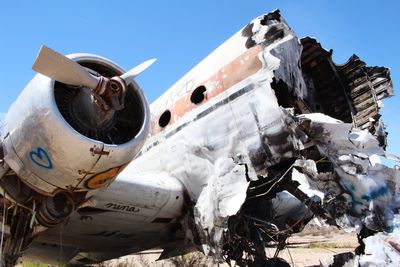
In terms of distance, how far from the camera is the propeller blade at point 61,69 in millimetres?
4742

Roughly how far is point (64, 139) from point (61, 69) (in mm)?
749

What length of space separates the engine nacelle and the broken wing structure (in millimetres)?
67

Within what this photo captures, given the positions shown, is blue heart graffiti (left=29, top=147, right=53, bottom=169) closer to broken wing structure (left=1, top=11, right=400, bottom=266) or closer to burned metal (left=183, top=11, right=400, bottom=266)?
broken wing structure (left=1, top=11, right=400, bottom=266)

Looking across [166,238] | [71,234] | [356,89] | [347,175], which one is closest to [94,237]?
[71,234]

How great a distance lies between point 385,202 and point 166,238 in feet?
11.5

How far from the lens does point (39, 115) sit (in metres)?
4.73

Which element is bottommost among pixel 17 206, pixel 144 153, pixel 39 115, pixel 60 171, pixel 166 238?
pixel 166 238

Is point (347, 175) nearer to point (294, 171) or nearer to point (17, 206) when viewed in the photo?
point (294, 171)

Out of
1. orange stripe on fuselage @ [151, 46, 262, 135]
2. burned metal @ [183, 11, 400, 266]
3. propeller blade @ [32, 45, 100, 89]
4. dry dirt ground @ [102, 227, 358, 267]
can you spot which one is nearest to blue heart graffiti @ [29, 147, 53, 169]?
propeller blade @ [32, 45, 100, 89]

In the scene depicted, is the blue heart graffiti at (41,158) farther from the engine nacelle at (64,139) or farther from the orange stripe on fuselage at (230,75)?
the orange stripe on fuselage at (230,75)

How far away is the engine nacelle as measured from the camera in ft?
15.4

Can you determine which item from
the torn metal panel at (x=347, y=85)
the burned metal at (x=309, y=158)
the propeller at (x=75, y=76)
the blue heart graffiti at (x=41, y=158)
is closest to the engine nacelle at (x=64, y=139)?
the blue heart graffiti at (x=41, y=158)

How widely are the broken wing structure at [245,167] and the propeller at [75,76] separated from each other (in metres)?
0.11

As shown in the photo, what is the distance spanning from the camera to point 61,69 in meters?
4.81
